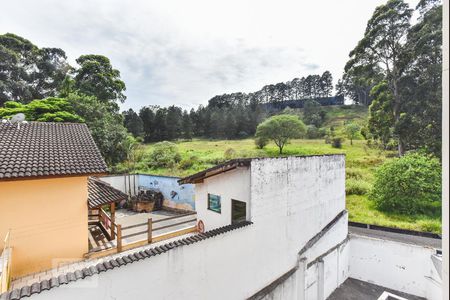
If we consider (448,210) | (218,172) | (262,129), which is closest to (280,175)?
(218,172)

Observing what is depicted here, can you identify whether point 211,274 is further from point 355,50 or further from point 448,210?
point 355,50

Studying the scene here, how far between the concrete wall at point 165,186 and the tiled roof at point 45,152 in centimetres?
675

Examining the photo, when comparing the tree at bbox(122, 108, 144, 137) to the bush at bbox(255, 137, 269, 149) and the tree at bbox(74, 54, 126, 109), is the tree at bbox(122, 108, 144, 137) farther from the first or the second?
the bush at bbox(255, 137, 269, 149)

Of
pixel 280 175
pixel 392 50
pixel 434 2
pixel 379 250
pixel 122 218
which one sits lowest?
pixel 379 250

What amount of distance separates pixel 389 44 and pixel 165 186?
68.7 feet

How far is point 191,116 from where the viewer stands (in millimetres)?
49406

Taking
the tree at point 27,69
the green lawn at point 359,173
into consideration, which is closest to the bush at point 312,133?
the green lawn at point 359,173

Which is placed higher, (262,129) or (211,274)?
(262,129)

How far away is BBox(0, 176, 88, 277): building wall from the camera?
6.29 metres

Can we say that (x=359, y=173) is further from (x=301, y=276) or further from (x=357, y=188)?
(x=301, y=276)

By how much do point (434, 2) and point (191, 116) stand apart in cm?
3893

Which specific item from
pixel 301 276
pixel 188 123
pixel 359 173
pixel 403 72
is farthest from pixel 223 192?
pixel 188 123

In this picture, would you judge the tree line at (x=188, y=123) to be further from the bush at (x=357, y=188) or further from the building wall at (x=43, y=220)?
the building wall at (x=43, y=220)

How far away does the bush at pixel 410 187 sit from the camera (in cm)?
1371
